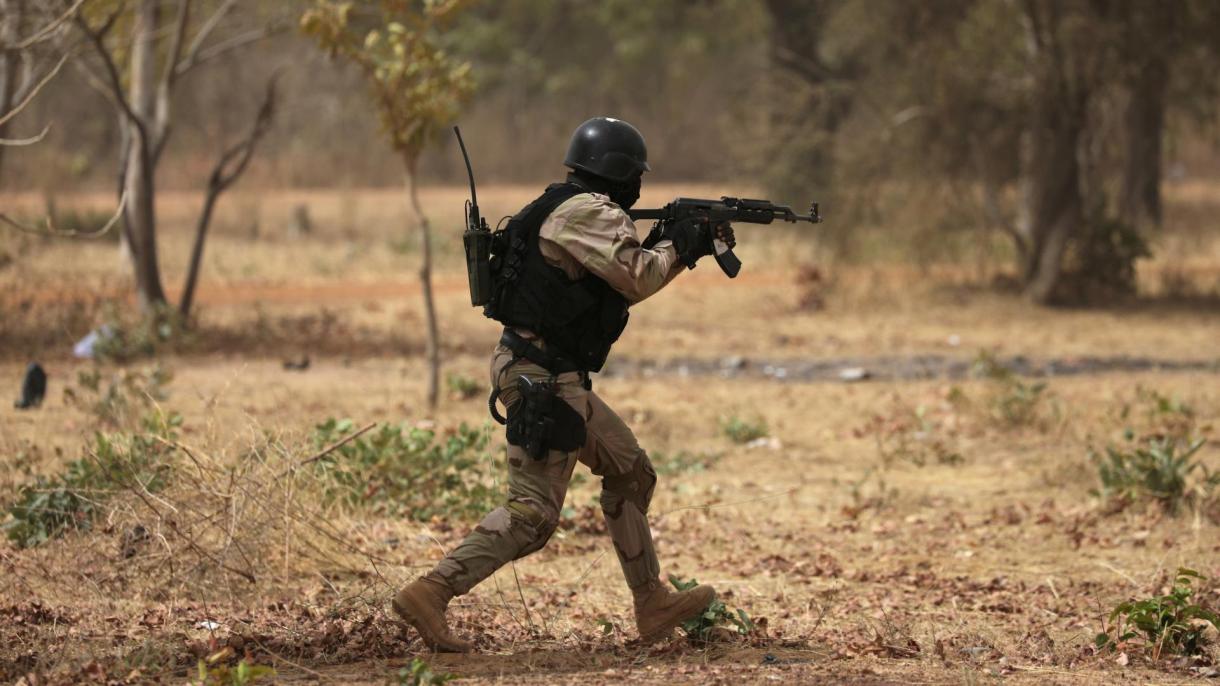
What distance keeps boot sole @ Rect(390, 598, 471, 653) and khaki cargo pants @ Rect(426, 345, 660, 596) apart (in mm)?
140

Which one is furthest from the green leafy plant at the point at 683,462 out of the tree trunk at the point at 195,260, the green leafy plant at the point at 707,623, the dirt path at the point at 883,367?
the tree trunk at the point at 195,260

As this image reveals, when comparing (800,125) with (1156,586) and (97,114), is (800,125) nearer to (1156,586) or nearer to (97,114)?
(1156,586)

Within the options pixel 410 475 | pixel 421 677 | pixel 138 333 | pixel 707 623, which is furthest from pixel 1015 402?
pixel 138 333

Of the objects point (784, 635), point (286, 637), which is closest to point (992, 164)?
point (784, 635)

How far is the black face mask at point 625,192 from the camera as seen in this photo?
203 inches

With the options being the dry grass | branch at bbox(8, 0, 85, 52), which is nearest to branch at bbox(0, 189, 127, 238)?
branch at bbox(8, 0, 85, 52)

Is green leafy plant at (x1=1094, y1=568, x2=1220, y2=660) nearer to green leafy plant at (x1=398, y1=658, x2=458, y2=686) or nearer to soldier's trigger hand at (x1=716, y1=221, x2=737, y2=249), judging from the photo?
soldier's trigger hand at (x1=716, y1=221, x2=737, y2=249)

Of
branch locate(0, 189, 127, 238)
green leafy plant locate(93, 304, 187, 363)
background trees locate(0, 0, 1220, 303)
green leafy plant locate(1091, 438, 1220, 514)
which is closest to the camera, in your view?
branch locate(0, 189, 127, 238)

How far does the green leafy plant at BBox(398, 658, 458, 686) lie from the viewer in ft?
14.6

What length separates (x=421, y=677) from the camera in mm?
4465

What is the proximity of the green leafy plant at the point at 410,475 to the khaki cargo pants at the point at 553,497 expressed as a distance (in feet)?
6.70

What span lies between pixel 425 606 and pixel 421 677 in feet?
1.66

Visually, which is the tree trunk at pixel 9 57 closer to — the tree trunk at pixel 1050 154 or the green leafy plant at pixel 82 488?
the green leafy plant at pixel 82 488

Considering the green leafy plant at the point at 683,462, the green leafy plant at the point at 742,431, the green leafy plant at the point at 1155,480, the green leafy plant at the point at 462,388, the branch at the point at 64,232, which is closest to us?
the branch at the point at 64,232
